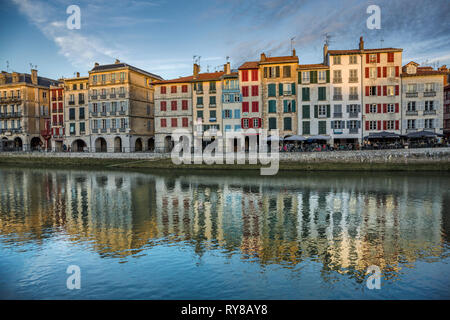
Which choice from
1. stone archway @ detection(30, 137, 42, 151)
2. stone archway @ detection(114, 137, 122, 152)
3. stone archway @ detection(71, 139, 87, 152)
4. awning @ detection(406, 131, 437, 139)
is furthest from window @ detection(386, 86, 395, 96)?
stone archway @ detection(30, 137, 42, 151)

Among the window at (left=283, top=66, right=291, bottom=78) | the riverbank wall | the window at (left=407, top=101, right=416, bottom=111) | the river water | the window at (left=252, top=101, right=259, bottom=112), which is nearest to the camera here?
the river water

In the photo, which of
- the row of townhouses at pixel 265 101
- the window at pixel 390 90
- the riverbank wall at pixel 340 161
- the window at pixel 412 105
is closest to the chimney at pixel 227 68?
the row of townhouses at pixel 265 101

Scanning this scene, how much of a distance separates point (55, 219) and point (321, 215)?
15.3 metres

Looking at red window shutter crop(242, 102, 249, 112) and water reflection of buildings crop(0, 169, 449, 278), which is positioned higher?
red window shutter crop(242, 102, 249, 112)

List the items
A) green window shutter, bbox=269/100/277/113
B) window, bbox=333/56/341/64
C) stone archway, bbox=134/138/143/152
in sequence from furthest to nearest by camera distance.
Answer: stone archway, bbox=134/138/143/152 < green window shutter, bbox=269/100/277/113 < window, bbox=333/56/341/64

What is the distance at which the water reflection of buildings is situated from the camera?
1389cm

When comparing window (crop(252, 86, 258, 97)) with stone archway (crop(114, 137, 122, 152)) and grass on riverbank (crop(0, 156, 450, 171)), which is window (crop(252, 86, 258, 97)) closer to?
grass on riverbank (crop(0, 156, 450, 171))

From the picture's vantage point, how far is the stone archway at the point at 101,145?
6256cm

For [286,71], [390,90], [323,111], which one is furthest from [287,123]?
[390,90]

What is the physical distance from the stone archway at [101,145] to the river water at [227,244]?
113 ft

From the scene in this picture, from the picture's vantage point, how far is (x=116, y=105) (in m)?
59.1

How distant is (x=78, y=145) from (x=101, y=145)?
601 cm

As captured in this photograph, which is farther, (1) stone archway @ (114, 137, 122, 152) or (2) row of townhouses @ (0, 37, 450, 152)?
(1) stone archway @ (114, 137, 122, 152)

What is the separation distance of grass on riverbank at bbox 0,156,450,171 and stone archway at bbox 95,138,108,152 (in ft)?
23.7
